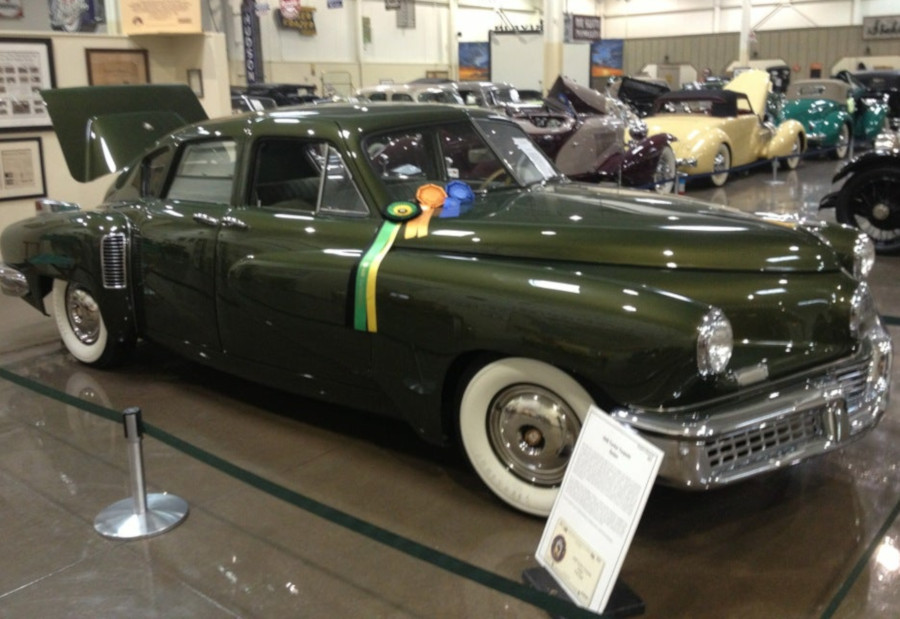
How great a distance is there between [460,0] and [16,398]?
2795 cm

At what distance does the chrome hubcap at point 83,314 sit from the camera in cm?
516

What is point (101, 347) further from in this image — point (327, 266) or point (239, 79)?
point (239, 79)

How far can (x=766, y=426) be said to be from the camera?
2.96 meters

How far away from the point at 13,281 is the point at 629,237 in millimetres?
3833

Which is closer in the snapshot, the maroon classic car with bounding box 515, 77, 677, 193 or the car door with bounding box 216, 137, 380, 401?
the car door with bounding box 216, 137, 380, 401

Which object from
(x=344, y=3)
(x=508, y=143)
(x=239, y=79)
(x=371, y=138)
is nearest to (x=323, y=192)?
(x=371, y=138)

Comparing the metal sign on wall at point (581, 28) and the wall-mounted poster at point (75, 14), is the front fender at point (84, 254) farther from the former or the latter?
the metal sign on wall at point (581, 28)

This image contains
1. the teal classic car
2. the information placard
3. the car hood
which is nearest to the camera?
the information placard

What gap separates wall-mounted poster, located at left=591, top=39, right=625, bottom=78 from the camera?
106 ft

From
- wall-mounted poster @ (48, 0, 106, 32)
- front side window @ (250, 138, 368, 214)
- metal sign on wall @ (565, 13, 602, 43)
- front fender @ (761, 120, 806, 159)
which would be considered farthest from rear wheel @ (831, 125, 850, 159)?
wall-mounted poster @ (48, 0, 106, 32)

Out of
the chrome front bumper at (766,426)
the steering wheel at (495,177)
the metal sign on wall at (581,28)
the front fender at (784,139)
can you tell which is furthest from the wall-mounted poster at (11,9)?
the chrome front bumper at (766,426)

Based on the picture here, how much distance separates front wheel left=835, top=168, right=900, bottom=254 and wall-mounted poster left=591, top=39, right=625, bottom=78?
993 inches

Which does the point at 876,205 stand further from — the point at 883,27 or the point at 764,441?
the point at 883,27

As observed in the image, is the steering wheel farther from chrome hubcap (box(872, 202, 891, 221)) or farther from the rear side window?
chrome hubcap (box(872, 202, 891, 221))
